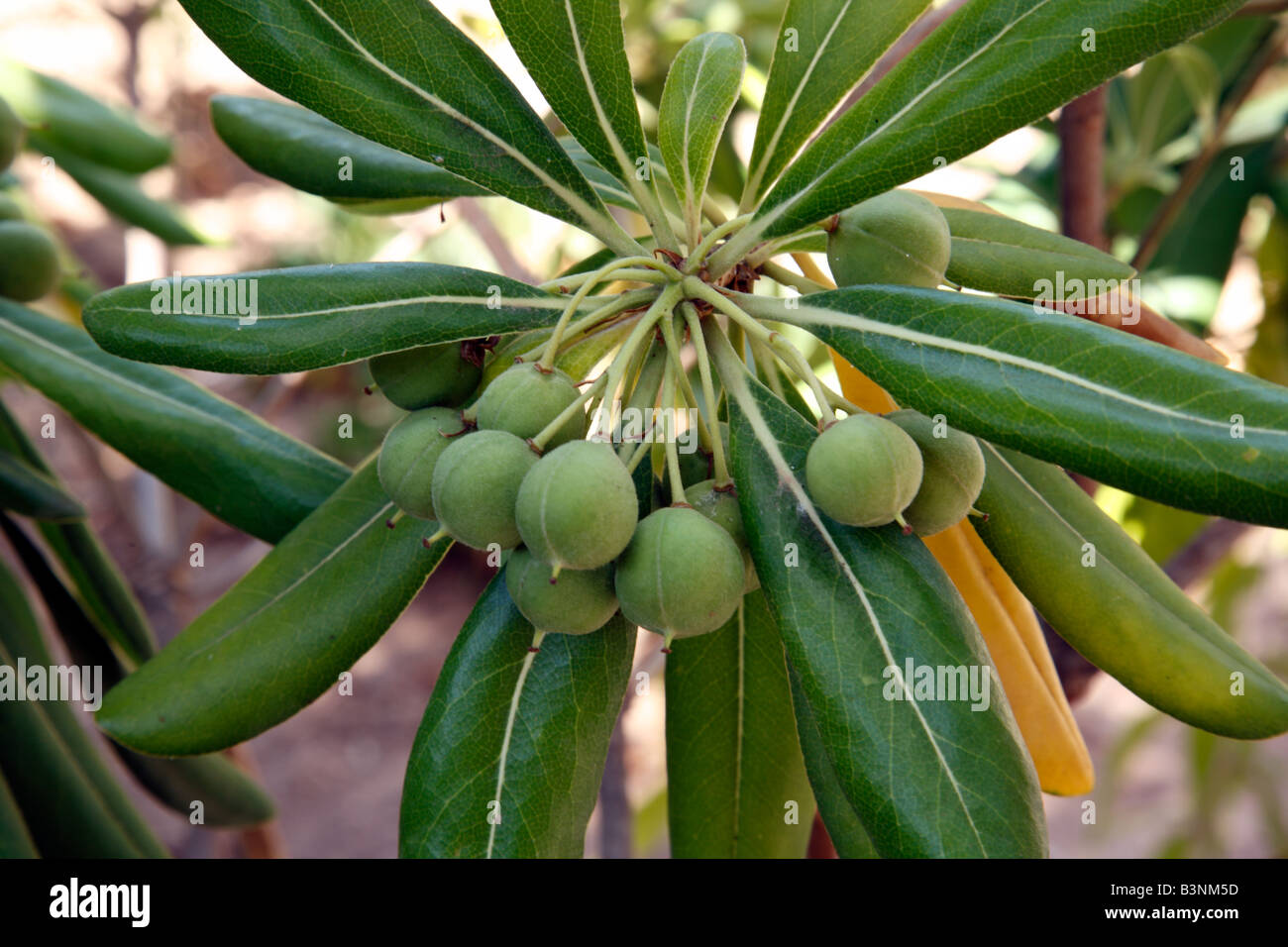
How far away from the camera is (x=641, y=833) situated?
11.5 ft

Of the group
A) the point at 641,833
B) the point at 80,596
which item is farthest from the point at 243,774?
the point at 641,833

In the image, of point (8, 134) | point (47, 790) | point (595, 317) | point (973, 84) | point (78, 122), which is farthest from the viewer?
point (78, 122)

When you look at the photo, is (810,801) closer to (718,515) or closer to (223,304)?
(718,515)

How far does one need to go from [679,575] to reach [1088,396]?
37 cm

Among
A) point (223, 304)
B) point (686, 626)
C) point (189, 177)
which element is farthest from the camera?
point (189, 177)

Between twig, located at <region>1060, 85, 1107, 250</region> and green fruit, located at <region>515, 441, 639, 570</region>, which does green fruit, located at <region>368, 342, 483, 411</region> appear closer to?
green fruit, located at <region>515, 441, 639, 570</region>

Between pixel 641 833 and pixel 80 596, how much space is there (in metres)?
2.20

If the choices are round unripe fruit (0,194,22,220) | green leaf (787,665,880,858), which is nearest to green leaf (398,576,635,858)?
green leaf (787,665,880,858)

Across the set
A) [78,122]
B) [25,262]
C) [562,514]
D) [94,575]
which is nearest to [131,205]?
[78,122]

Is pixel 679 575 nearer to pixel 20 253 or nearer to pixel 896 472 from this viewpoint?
pixel 896 472

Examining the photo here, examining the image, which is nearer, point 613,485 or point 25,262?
point 613,485

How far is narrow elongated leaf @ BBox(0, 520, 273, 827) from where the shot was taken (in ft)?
5.51

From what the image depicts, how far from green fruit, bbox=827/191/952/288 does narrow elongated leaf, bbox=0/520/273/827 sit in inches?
51.5

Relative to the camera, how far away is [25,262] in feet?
5.47
